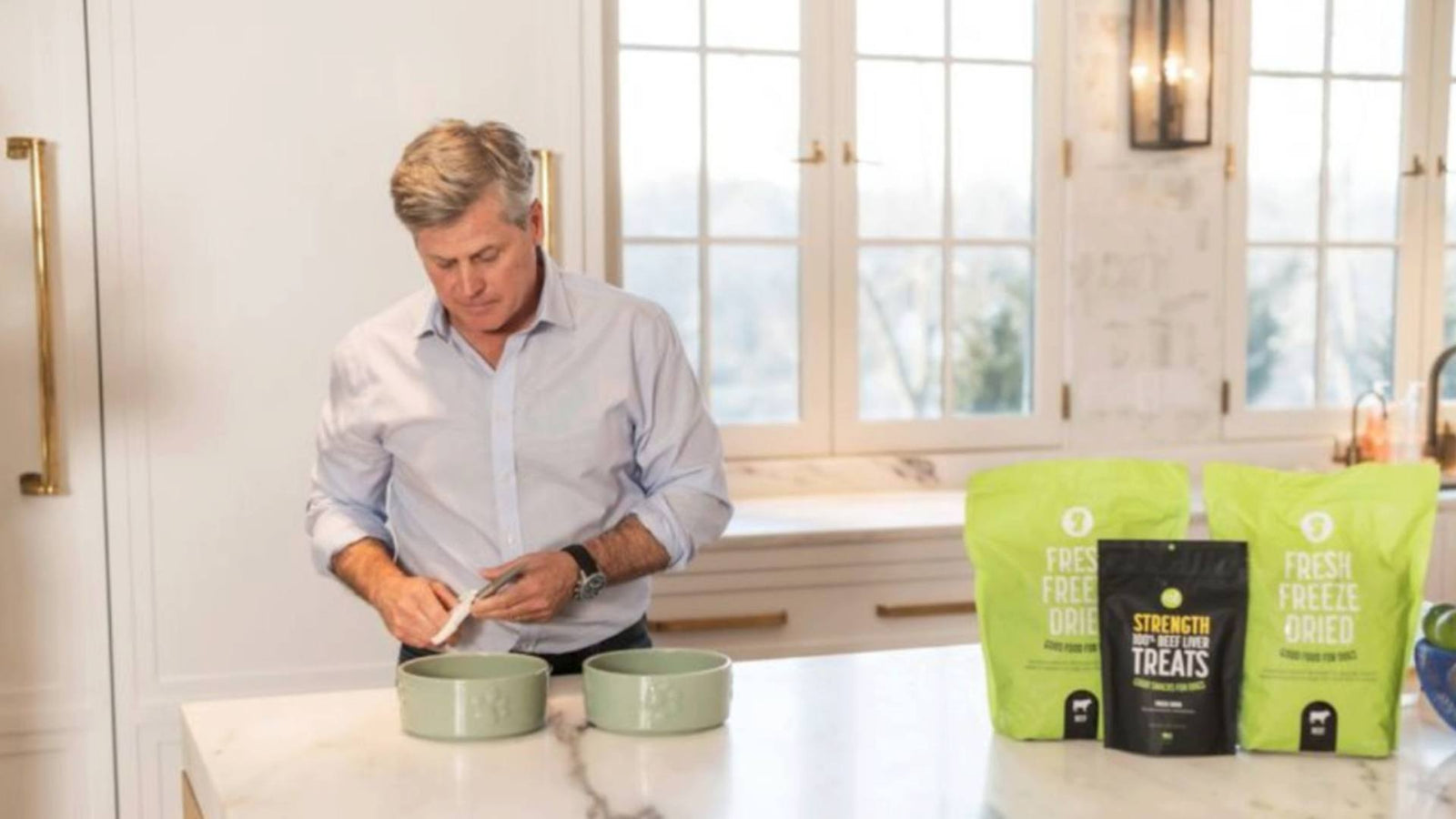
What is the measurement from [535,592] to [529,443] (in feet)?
0.88

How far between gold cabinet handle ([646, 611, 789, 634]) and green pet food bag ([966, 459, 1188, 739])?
5.29 ft

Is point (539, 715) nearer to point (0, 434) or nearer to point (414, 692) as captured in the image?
point (414, 692)

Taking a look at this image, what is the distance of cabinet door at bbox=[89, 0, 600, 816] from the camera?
2898mm

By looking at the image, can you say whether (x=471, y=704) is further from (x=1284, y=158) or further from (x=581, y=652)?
(x=1284, y=158)

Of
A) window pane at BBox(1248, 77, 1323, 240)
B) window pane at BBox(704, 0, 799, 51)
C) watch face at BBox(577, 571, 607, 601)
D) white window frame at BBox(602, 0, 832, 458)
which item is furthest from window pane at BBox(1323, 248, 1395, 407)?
watch face at BBox(577, 571, 607, 601)

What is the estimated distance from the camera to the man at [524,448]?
2.16 meters

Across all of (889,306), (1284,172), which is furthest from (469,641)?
(1284,172)

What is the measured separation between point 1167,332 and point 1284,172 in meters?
0.53

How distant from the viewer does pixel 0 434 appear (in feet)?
9.39

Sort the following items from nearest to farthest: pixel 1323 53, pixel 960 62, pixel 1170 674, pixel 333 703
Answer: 1. pixel 1170 674
2. pixel 333 703
3. pixel 960 62
4. pixel 1323 53

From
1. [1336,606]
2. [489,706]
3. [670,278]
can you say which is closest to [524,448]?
[489,706]

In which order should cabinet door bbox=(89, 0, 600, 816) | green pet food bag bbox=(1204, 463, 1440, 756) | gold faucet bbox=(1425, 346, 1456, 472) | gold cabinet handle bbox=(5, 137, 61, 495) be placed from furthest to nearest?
1. gold faucet bbox=(1425, 346, 1456, 472)
2. cabinet door bbox=(89, 0, 600, 816)
3. gold cabinet handle bbox=(5, 137, 61, 495)
4. green pet food bag bbox=(1204, 463, 1440, 756)

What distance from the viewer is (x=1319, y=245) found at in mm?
4375

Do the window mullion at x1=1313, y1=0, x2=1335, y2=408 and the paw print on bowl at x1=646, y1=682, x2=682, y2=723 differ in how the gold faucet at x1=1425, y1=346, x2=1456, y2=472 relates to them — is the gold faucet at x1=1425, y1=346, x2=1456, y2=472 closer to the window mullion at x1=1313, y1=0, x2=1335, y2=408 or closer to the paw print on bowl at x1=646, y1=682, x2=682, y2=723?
the window mullion at x1=1313, y1=0, x2=1335, y2=408
